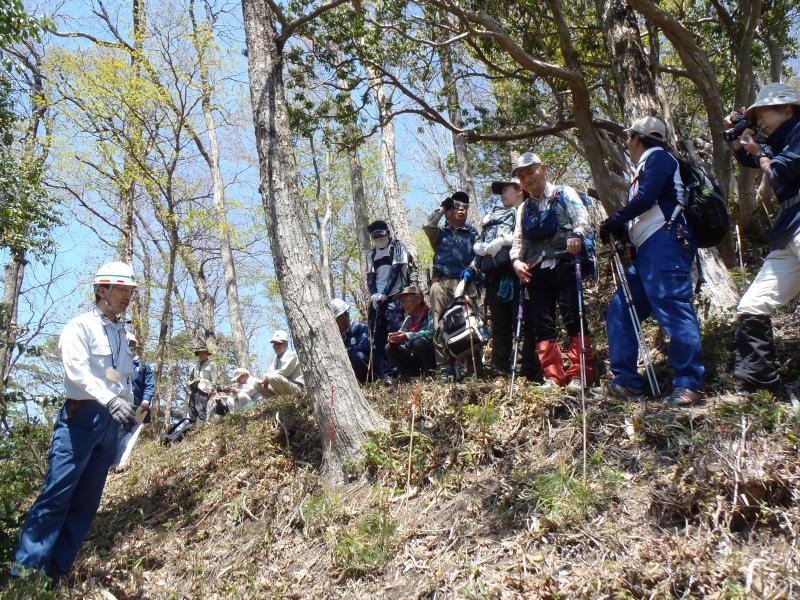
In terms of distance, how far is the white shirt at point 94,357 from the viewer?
4.36 m

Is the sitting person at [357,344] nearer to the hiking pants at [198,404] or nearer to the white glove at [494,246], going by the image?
the white glove at [494,246]

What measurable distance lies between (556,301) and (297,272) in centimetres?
238

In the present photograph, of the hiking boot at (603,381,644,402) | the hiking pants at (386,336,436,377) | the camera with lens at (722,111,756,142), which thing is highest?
the camera with lens at (722,111,756,142)

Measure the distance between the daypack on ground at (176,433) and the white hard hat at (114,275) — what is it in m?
4.90

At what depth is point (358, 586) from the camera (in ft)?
12.6

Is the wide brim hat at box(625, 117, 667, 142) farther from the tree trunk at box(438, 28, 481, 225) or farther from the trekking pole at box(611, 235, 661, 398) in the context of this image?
→ the tree trunk at box(438, 28, 481, 225)

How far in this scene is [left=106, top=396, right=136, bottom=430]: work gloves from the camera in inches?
165

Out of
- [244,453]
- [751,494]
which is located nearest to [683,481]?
[751,494]

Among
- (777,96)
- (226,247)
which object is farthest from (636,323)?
(226,247)

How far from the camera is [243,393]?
32.7 feet

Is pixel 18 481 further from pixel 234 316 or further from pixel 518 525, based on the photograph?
pixel 234 316

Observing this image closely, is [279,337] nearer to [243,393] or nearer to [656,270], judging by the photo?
[243,393]

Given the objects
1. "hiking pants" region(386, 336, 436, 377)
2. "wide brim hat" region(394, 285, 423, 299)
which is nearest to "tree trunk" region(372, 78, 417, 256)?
"wide brim hat" region(394, 285, 423, 299)

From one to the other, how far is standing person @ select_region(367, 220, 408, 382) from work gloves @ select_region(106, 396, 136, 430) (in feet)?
10.9
